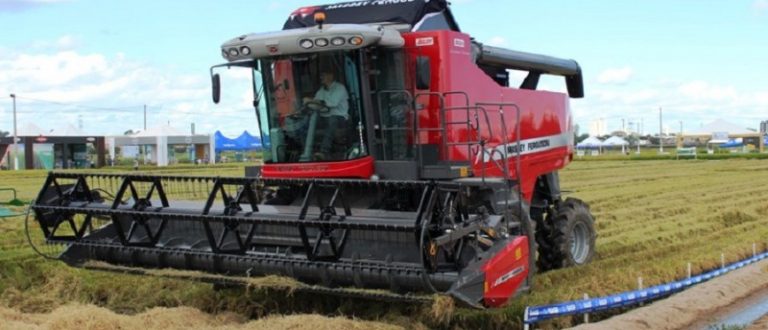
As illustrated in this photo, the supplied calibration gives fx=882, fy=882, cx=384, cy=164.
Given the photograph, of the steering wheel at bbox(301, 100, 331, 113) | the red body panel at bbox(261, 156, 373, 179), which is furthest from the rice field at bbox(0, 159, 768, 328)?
the steering wheel at bbox(301, 100, 331, 113)

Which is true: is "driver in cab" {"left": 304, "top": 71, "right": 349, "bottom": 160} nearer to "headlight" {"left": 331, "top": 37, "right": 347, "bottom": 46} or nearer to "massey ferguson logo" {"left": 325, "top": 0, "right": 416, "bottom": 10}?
"headlight" {"left": 331, "top": 37, "right": 347, "bottom": 46}

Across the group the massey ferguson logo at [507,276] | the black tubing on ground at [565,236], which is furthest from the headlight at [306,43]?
the black tubing on ground at [565,236]

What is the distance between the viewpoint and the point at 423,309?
23.2 feet

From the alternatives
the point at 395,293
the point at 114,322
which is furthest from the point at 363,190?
the point at 114,322

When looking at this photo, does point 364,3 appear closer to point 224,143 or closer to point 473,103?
point 473,103

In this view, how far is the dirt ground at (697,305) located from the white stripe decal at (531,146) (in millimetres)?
1975

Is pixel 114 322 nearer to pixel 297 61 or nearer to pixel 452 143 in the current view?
pixel 297 61

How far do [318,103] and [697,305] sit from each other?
375cm

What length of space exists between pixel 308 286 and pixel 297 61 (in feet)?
7.08

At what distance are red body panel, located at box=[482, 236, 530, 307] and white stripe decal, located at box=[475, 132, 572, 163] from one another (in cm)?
132

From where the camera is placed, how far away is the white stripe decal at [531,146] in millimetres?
8555

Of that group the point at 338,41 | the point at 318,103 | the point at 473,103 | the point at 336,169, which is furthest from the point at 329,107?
the point at 473,103

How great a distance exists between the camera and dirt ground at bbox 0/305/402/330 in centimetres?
661

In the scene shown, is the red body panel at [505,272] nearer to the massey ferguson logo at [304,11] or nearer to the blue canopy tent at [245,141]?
the massey ferguson logo at [304,11]
